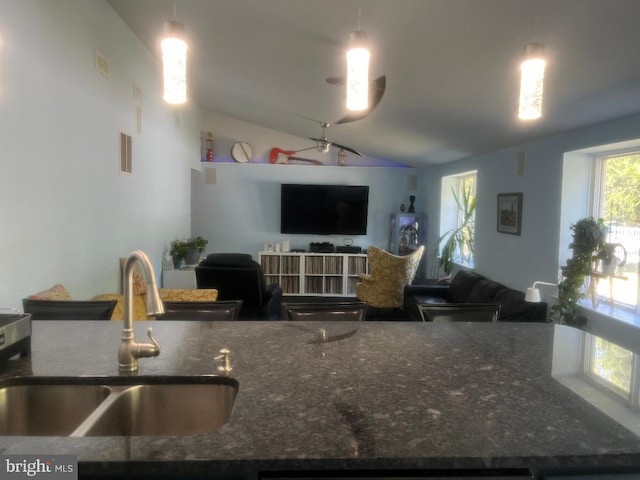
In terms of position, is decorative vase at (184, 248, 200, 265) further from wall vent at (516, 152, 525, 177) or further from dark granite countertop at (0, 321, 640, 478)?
dark granite countertop at (0, 321, 640, 478)

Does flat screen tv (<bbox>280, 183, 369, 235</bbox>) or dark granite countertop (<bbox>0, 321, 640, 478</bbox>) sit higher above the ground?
flat screen tv (<bbox>280, 183, 369, 235</bbox>)

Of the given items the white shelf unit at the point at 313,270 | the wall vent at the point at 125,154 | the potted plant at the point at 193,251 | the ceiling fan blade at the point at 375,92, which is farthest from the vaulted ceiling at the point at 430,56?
the white shelf unit at the point at 313,270

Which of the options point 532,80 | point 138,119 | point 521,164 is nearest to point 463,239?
point 521,164

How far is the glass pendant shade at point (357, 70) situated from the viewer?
1.60 metres

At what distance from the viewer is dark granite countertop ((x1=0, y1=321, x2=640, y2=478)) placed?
0.90 metres

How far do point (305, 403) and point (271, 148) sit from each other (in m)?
6.87

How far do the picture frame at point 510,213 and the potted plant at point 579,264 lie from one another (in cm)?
115

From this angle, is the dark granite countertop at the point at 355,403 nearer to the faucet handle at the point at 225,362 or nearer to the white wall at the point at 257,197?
the faucet handle at the point at 225,362

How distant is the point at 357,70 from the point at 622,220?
105 inches

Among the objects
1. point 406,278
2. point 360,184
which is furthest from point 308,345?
point 360,184

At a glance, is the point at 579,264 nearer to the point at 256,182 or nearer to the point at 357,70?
the point at 357,70

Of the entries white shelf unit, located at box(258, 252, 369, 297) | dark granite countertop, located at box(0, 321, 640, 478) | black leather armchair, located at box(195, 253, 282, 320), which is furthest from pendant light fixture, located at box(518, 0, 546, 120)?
white shelf unit, located at box(258, 252, 369, 297)

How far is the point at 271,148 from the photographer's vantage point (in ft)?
25.1

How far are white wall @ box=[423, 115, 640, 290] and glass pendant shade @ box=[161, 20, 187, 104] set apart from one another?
2.75 metres
